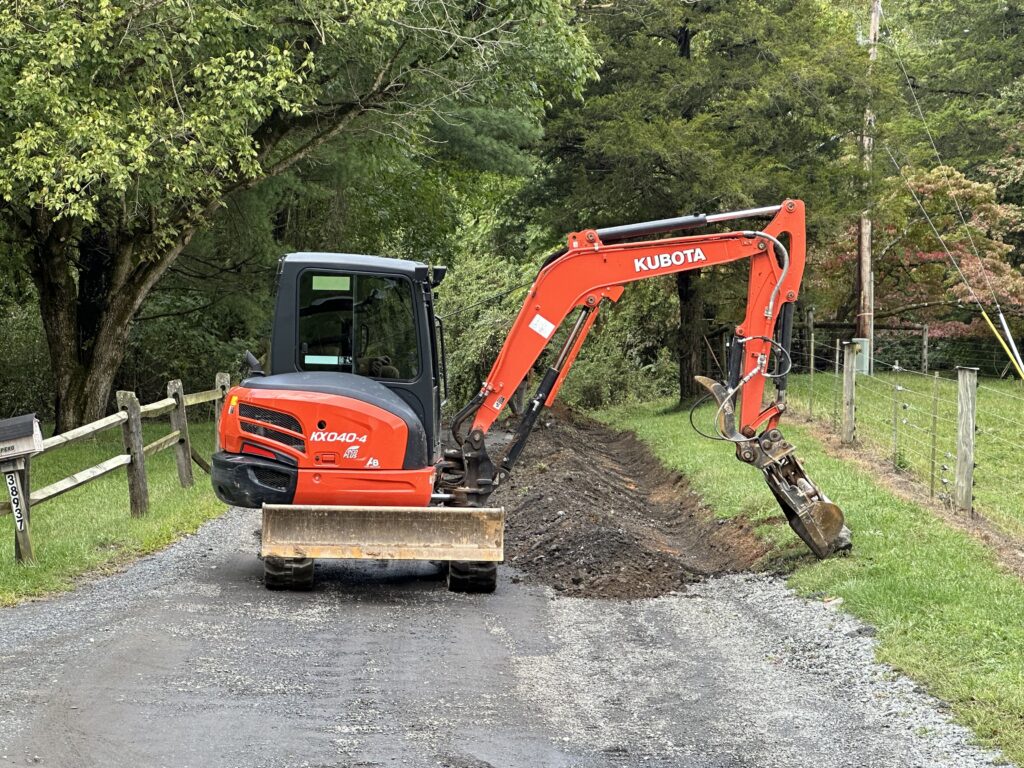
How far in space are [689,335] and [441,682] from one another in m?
21.3

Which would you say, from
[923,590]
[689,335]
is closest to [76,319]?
[689,335]

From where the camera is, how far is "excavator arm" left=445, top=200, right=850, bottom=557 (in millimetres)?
Answer: 10812

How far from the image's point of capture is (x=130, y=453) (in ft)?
43.3

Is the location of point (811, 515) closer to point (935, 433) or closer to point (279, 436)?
point (935, 433)

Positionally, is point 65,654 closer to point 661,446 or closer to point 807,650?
point 807,650

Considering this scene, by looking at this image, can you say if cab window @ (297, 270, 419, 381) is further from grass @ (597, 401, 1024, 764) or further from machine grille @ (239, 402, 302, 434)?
grass @ (597, 401, 1024, 764)

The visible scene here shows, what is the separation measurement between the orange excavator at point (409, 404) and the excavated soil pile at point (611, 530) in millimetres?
934

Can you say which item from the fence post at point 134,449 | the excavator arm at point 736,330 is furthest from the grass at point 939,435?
the fence post at point 134,449

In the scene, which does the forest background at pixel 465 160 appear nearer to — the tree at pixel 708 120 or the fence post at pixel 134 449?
the tree at pixel 708 120

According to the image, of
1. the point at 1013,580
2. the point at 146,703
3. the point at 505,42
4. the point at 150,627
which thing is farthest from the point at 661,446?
the point at 146,703

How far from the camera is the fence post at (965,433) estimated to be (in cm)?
1180

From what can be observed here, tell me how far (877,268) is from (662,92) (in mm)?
11441

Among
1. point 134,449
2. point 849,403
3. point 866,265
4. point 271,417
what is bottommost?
point 134,449

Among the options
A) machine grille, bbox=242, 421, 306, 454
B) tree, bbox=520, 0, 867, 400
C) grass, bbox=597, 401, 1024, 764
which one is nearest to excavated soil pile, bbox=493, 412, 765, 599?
grass, bbox=597, 401, 1024, 764
